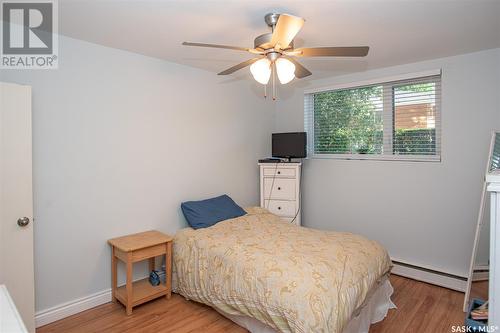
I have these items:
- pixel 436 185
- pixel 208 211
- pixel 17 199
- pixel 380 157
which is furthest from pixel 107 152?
pixel 436 185

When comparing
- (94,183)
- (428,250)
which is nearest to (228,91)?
(94,183)

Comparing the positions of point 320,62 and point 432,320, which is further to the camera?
point 320,62

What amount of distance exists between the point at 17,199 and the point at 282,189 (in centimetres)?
269

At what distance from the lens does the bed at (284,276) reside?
186 centimetres

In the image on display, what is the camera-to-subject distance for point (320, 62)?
320 cm

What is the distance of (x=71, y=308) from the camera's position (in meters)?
2.54

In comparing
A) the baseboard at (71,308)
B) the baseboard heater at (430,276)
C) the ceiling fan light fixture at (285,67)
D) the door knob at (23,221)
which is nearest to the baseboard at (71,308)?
the baseboard at (71,308)

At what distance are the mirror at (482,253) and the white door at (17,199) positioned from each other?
138 inches

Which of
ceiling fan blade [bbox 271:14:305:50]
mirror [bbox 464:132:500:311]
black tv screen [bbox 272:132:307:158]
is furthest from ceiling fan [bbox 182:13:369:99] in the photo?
black tv screen [bbox 272:132:307:158]

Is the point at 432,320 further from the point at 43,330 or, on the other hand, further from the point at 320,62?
the point at 43,330

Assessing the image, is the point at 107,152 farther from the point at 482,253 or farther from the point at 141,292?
the point at 482,253

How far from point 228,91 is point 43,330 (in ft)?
9.94

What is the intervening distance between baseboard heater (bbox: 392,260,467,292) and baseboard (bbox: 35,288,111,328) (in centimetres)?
312

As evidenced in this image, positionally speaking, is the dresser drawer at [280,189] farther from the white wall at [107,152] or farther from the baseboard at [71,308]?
the baseboard at [71,308]
